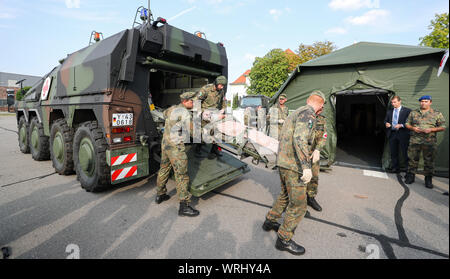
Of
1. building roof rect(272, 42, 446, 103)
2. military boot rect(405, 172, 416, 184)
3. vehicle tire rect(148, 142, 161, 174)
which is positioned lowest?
military boot rect(405, 172, 416, 184)

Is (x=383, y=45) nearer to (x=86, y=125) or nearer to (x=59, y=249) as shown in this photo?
(x=86, y=125)

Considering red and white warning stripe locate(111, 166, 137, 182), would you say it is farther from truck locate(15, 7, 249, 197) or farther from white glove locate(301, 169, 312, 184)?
white glove locate(301, 169, 312, 184)

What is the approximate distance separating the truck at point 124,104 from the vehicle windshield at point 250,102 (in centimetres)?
1002

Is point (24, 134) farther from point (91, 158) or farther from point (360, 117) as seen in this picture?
point (360, 117)

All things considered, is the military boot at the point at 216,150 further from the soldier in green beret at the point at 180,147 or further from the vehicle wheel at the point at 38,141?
the vehicle wheel at the point at 38,141

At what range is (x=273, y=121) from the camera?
268 inches

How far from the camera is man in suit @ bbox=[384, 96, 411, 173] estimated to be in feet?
16.9

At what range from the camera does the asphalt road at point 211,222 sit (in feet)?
7.76

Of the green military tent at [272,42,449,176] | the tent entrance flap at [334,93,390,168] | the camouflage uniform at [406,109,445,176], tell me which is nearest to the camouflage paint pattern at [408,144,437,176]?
the camouflage uniform at [406,109,445,176]

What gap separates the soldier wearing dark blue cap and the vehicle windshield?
10.2 meters

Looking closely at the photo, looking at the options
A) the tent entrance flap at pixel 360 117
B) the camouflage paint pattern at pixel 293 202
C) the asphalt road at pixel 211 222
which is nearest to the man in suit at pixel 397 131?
the asphalt road at pixel 211 222

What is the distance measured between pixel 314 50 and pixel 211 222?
29050mm
